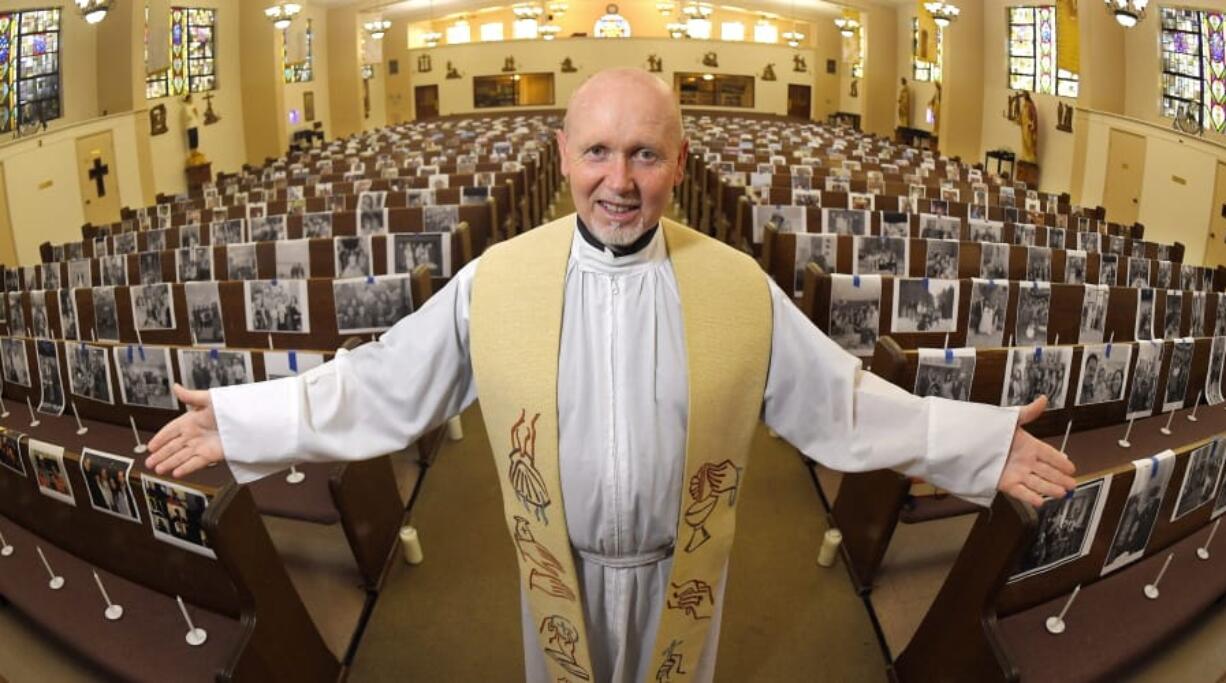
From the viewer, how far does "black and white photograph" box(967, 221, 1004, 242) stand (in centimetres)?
660

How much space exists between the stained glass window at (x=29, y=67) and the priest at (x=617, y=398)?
12113mm

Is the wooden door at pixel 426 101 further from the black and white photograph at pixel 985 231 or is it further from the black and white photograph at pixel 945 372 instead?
the black and white photograph at pixel 945 372

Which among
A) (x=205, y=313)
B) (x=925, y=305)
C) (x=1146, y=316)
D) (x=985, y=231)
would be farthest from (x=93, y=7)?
(x=1146, y=316)

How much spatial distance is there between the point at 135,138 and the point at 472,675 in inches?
544

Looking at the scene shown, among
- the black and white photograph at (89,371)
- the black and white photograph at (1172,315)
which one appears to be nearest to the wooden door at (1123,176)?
the black and white photograph at (1172,315)

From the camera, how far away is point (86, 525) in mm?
2725

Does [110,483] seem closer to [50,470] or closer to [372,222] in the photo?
[50,470]

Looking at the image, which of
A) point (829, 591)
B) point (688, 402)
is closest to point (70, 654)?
point (688, 402)

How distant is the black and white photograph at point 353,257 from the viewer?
5.77 m

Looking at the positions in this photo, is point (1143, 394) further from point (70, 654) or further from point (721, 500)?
point (70, 654)

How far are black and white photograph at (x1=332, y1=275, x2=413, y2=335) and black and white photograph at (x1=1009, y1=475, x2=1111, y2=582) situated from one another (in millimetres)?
3357

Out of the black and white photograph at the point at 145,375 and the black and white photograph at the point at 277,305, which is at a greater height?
the black and white photograph at the point at 277,305

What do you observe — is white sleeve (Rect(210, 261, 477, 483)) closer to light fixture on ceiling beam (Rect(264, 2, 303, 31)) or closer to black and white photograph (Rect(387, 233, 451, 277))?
black and white photograph (Rect(387, 233, 451, 277))

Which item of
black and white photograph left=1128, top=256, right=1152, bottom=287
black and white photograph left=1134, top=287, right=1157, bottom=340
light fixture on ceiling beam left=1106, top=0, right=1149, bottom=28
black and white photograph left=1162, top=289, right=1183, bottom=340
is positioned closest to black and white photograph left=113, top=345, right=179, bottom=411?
black and white photograph left=1134, top=287, right=1157, bottom=340
